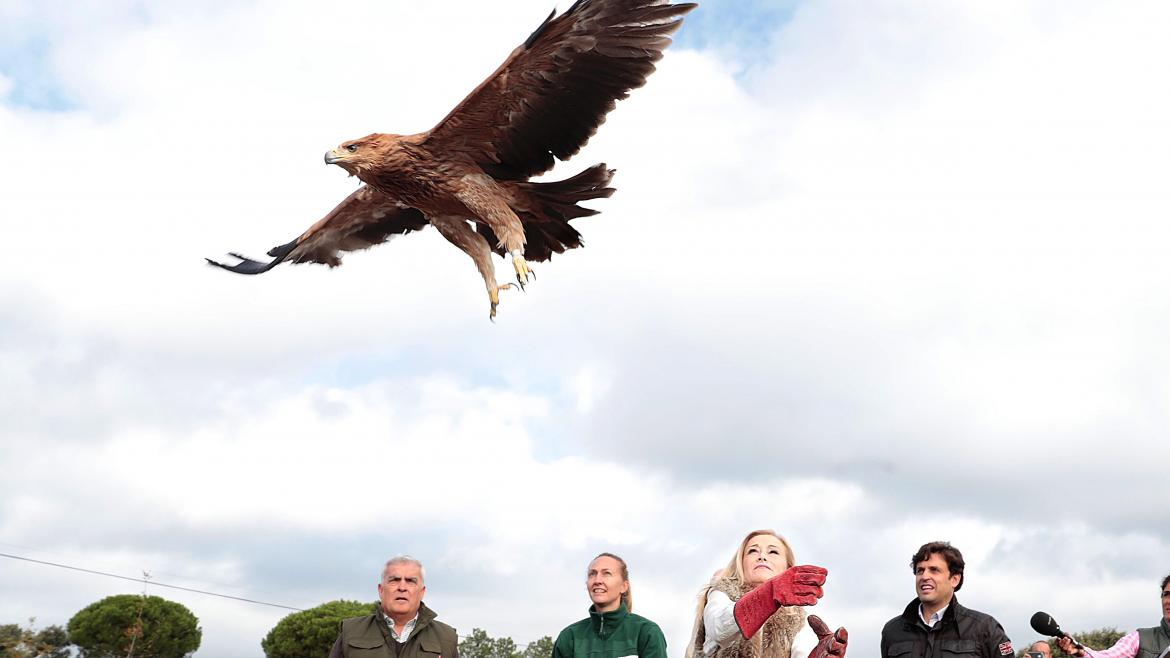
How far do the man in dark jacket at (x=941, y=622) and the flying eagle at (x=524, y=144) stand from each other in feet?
13.5

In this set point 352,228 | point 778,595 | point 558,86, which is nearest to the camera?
point 778,595

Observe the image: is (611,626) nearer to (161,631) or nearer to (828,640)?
(828,640)

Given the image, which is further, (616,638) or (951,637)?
(951,637)

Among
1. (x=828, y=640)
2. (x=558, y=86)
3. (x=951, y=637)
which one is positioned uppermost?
(x=558, y=86)

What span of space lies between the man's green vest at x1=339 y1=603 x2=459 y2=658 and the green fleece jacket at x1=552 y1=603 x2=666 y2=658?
0.54 m

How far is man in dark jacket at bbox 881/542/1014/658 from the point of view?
535cm

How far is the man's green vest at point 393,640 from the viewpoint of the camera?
5.15 meters

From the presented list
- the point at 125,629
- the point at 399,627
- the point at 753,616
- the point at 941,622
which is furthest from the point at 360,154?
the point at 125,629

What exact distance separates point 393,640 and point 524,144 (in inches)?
215

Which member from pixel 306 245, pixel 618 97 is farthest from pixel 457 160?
pixel 306 245

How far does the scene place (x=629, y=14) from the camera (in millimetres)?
8688

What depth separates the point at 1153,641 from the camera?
23.3 ft

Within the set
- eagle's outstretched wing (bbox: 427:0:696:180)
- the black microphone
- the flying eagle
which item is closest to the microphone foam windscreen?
the black microphone

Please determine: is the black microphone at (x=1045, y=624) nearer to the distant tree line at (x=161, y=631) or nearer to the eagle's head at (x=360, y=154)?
the eagle's head at (x=360, y=154)
